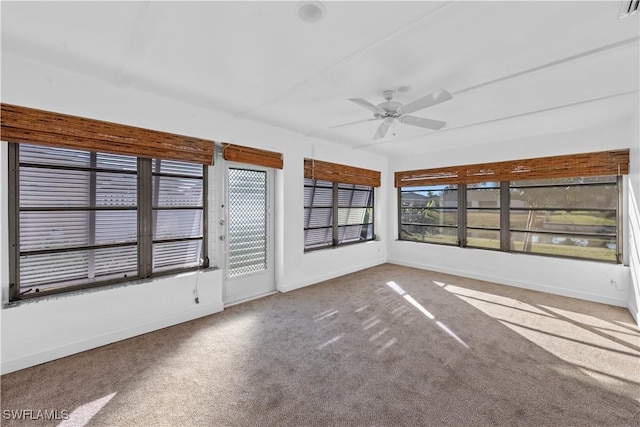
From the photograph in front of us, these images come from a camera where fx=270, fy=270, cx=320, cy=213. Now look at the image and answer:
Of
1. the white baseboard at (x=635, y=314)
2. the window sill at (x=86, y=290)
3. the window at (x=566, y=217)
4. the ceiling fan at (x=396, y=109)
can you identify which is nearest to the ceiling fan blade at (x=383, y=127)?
the ceiling fan at (x=396, y=109)

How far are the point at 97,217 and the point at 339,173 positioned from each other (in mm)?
3749

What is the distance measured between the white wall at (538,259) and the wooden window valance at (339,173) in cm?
95

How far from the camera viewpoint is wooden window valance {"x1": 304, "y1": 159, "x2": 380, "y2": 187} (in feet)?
15.8

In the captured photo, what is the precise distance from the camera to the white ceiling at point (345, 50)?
1.75m

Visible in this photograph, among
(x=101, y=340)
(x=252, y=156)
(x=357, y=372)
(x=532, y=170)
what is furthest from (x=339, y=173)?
(x=101, y=340)

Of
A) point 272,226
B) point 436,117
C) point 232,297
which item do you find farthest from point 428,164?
point 232,297

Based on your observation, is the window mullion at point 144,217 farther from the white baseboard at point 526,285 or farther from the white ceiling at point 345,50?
the white baseboard at point 526,285

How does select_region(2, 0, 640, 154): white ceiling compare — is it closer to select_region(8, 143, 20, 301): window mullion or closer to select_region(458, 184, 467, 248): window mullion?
select_region(8, 143, 20, 301): window mullion

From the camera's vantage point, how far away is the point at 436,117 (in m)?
3.66

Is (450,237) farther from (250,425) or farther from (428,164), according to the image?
(250,425)

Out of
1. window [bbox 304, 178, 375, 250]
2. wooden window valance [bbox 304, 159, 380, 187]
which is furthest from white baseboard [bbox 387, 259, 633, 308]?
wooden window valance [bbox 304, 159, 380, 187]

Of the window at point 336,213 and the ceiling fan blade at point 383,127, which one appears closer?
the ceiling fan blade at point 383,127

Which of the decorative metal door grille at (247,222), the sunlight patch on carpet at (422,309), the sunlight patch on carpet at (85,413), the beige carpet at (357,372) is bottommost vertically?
the sunlight patch on carpet at (85,413)

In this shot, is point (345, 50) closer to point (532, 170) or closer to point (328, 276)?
point (328, 276)
